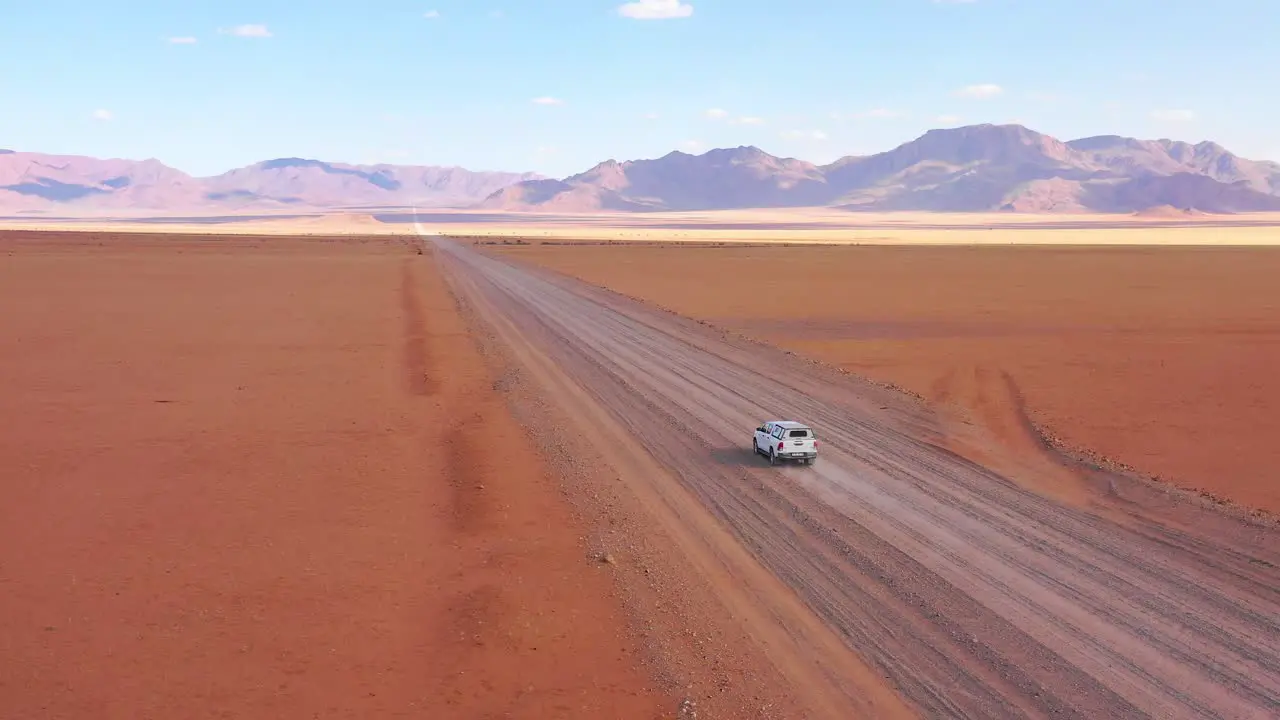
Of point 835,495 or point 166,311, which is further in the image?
point 166,311

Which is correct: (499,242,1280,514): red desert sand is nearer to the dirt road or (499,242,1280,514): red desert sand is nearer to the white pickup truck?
the dirt road

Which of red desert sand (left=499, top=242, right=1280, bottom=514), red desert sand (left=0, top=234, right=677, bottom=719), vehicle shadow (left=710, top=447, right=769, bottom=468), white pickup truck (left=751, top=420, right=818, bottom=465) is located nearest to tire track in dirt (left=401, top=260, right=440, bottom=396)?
red desert sand (left=0, top=234, right=677, bottom=719)

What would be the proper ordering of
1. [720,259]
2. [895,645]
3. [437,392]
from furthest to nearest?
[720,259], [437,392], [895,645]

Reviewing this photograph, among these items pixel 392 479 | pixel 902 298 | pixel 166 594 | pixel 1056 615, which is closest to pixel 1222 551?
pixel 1056 615

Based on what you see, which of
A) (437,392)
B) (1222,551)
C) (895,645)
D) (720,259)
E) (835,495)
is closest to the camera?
(895,645)

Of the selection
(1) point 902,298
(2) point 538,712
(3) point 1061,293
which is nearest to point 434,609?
(2) point 538,712

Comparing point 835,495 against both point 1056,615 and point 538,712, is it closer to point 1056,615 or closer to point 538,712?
point 1056,615

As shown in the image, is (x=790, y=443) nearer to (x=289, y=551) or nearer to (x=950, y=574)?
(x=950, y=574)
